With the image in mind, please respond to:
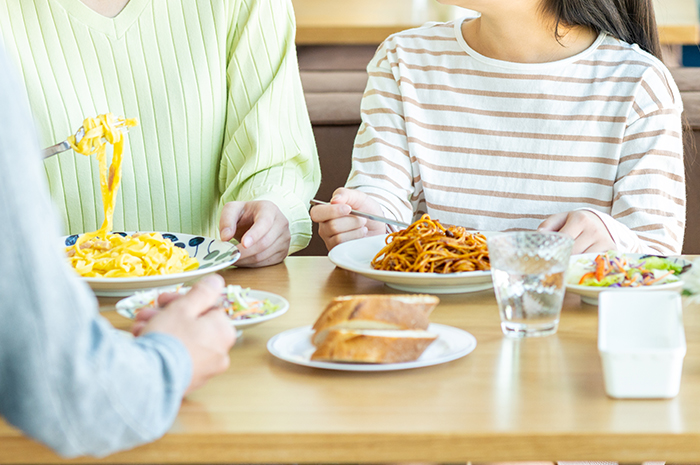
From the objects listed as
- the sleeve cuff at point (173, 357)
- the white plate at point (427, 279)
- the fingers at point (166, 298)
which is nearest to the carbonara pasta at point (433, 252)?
the white plate at point (427, 279)

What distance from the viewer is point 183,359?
61 centimetres

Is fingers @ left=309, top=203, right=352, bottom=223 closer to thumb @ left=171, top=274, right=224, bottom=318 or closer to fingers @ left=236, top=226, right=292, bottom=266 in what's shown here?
fingers @ left=236, top=226, right=292, bottom=266

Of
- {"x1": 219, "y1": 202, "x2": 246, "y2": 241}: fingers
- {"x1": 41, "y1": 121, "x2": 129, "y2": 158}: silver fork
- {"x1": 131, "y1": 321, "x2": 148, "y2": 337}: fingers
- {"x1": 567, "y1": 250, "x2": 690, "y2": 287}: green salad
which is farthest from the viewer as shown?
{"x1": 219, "y1": 202, "x2": 246, "y2": 241}: fingers

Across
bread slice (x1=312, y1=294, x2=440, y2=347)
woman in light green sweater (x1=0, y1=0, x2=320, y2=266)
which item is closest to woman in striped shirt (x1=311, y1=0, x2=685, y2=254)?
woman in light green sweater (x1=0, y1=0, x2=320, y2=266)

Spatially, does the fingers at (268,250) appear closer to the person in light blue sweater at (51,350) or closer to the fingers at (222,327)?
the fingers at (222,327)

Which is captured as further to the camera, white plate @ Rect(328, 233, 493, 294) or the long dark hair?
the long dark hair

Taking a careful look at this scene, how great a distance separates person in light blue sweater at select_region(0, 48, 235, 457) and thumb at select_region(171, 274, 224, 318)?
9 cm

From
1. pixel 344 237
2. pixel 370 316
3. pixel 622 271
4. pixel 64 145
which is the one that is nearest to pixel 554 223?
pixel 622 271

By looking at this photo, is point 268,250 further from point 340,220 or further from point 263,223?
point 340,220

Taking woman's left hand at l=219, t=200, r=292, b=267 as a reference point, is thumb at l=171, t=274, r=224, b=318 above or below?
above

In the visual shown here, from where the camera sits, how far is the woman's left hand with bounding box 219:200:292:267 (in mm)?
1224

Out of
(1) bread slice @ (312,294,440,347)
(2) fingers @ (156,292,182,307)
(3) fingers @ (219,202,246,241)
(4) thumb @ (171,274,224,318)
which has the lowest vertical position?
(3) fingers @ (219,202,246,241)

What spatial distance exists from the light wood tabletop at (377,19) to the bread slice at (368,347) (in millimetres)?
4627

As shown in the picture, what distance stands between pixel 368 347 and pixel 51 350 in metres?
0.32
